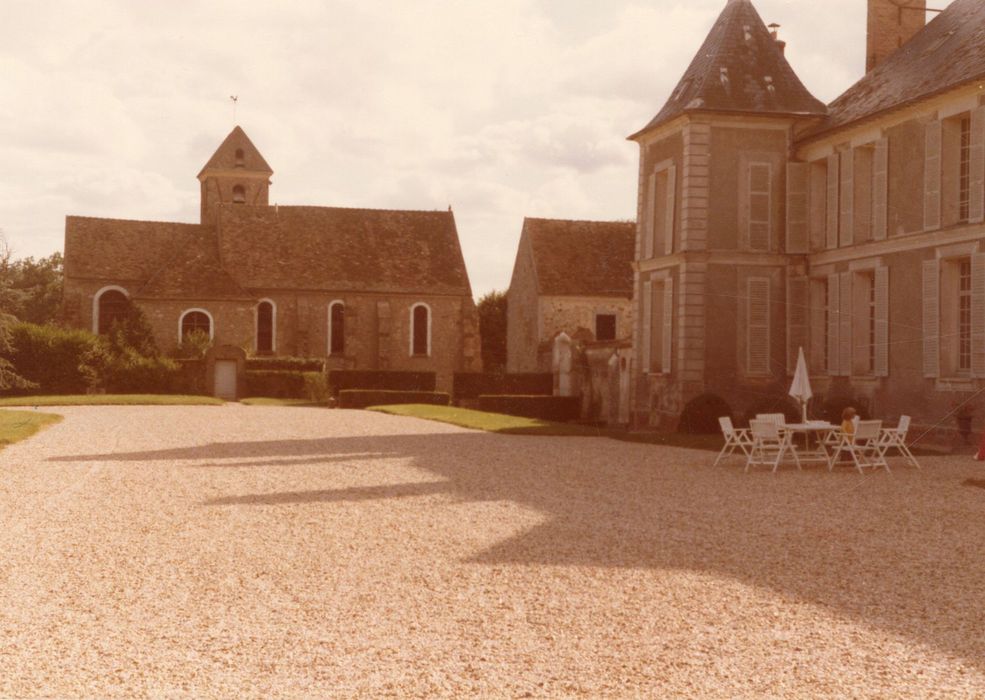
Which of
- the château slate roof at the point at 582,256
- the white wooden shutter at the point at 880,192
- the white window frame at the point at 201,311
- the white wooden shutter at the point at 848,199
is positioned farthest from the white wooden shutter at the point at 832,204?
the white window frame at the point at 201,311

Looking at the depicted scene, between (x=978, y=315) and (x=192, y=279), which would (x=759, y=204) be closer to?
(x=978, y=315)

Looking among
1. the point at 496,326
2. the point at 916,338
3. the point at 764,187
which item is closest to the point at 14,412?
the point at 764,187

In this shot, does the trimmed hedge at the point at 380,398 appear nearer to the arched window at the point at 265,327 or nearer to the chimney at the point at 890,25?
the arched window at the point at 265,327

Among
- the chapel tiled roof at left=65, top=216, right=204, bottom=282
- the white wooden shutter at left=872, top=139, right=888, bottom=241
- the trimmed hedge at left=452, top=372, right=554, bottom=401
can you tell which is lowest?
the trimmed hedge at left=452, top=372, right=554, bottom=401

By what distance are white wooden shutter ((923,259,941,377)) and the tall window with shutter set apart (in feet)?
15.5

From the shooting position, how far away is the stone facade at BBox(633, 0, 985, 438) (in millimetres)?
20750

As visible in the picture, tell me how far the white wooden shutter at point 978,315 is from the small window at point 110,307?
124 ft

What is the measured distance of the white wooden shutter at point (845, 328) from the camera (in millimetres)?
23328

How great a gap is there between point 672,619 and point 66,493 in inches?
297

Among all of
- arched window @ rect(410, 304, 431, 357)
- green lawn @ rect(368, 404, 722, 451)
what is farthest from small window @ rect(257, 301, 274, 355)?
green lawn @ rect(368, 404, 722, 451)

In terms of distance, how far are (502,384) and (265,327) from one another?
1705 centimetres

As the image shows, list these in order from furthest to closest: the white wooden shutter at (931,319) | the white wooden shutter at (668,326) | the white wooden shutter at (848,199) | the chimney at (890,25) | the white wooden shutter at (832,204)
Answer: the chimney at (890,25)
the white wooden shutter at (668,326)
the white wooden shutter at (832,204)
the white wooden shutter at (848,199)
the white wooden shutter at (931,319)

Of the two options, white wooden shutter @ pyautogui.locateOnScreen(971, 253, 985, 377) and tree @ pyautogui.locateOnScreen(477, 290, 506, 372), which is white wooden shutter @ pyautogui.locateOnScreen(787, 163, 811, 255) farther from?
tree @ pyautogui.locateOnScreen(477, 290, 506, 372)

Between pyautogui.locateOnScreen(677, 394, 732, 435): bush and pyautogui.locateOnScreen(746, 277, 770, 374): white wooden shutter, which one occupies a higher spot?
pyautogui.locateOnScreen(746, 277, 770, 374): white wooden shutter
